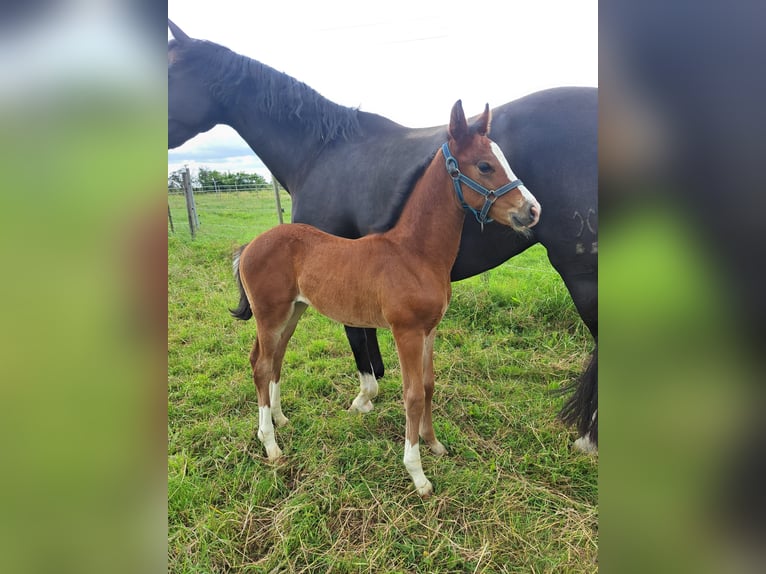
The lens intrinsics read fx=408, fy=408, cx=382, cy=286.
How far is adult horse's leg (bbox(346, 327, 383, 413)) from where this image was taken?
246 centimetres

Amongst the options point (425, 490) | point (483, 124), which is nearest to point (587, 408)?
point (425, 490)

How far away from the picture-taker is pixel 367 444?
2125 mm

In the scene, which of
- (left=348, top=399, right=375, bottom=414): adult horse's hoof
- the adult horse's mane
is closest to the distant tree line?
the adult horse's mane

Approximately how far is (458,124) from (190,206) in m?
1.51

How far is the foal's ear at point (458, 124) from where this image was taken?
1426 millimetres

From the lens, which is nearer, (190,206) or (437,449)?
(437,449)

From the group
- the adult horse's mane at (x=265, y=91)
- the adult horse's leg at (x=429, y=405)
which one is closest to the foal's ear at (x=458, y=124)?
the adult horse's mane at (x=265, y=91)

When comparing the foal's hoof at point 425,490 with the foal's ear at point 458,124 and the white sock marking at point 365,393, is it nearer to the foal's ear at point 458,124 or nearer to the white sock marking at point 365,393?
the white sock marking at point 365,393

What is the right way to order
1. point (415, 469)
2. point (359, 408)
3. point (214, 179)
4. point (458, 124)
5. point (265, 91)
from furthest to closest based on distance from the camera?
point (359, 408) → point (214, 179) → point (265, 91) → point (415, 469) → point (458, 124)

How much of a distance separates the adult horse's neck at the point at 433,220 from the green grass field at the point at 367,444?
94 cm

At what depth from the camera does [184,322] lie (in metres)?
2.67

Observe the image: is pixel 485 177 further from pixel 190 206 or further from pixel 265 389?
pixel 190 206
